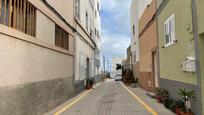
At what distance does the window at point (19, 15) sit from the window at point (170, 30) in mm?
5730

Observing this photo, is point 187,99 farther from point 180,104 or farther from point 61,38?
point 61,38

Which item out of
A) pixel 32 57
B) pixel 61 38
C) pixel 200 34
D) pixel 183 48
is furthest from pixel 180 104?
pixel 61 38

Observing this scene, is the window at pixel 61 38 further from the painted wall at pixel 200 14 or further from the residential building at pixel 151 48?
the painted wall at pixel 200 14

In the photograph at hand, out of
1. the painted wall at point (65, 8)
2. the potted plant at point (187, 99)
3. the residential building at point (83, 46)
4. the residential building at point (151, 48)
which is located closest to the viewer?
the potted plant at point (187, 99)

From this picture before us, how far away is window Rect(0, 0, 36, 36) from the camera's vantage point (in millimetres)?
7434

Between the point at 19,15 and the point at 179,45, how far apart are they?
234 inches

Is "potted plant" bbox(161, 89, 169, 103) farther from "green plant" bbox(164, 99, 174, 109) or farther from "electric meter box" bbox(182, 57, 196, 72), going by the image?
"electric meter box" bbox(182, 57, 196, 72)

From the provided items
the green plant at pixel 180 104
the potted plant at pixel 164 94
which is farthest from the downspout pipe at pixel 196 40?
the potted plant at pixel 164 94

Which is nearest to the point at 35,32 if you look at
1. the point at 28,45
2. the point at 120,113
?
the point at 28,45

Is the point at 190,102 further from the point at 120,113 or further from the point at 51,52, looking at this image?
the point at 51,52

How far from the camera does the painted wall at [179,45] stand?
29.6 ft

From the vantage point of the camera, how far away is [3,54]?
6.89 metres

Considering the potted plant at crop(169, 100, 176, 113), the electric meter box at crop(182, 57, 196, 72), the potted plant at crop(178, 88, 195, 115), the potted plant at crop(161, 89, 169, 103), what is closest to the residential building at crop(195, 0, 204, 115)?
the electric meter box at crop(182, 57, 196, 72)

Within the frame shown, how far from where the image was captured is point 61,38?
1493 centimetres
